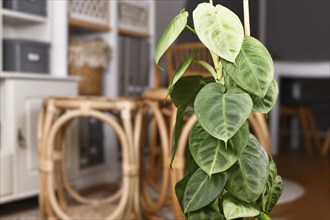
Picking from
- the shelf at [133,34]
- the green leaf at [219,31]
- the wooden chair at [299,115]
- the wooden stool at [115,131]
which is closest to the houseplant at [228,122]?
the green leaf at [219,31]

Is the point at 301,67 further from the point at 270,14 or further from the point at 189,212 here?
the point at 189,212

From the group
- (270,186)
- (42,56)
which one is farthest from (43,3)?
(270,186)

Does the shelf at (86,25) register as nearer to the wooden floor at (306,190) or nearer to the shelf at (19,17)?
the shelf at (19,17)

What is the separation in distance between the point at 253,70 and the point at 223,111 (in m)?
0.10

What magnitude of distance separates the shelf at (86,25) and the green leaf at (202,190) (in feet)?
4.84

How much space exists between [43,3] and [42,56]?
237mm

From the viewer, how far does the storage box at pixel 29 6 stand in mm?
1922

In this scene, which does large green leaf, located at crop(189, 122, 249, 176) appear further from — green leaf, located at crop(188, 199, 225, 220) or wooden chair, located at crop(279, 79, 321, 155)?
wooden chair, located at crop(279, 79, 321, 155)

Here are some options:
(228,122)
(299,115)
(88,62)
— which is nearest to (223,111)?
(228,122)

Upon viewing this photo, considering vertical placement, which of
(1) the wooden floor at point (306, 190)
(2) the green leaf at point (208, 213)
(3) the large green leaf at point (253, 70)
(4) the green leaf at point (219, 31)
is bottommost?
(1) the wooden floor at point (306, 190)

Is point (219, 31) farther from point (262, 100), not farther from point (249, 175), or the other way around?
point (249, 175)

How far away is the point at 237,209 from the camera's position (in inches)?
33.4

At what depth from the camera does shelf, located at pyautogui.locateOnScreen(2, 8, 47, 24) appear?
1.88 metres

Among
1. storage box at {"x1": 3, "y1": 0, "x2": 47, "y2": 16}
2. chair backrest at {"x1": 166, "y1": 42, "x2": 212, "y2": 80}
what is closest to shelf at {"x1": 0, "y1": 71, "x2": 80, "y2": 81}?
storage box at {"x1": 3, "y1": 0, "x2": 47, "y2": 16}
